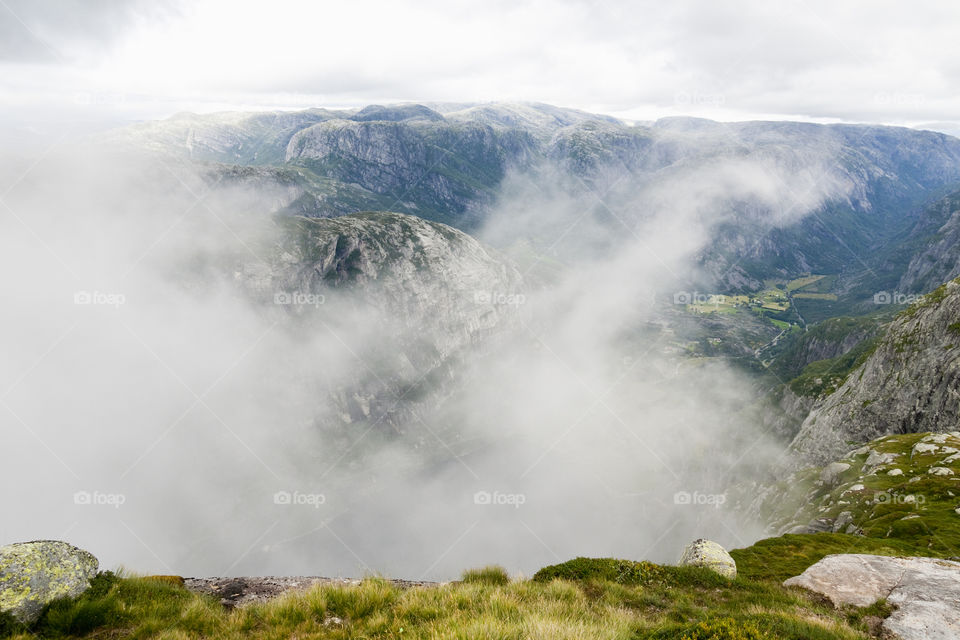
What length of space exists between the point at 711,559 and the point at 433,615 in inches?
712

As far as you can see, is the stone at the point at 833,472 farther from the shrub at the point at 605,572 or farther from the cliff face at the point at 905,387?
the shrub at the point at 605,572

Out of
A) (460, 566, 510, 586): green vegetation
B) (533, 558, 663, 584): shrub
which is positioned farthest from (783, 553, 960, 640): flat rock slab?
(460, 566, 510, 586): green vegetation

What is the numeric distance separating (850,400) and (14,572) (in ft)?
577

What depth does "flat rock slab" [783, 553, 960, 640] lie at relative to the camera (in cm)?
1604

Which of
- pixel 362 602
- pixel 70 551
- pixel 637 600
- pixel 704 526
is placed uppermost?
pixel 70 551

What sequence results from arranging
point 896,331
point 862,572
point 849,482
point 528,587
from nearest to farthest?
point 528,587
point 862,572
point 849,482
point 896,331

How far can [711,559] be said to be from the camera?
22656 millimetres

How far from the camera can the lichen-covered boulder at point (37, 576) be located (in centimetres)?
1252

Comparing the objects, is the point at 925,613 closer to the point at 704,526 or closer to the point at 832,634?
the point at 832,634

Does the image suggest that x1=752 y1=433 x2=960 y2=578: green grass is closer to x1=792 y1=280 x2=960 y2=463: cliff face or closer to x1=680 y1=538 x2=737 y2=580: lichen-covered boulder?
x1=680 y1=538 x2=737 y2=580: lichen-covered boulder

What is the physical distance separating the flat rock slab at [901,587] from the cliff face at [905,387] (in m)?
98.9

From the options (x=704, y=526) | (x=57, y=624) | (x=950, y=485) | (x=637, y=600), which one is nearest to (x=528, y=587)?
(x=637, y=600)

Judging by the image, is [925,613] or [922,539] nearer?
[925,613]

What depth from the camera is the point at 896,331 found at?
419 feet
